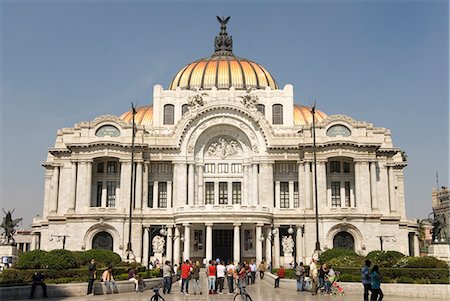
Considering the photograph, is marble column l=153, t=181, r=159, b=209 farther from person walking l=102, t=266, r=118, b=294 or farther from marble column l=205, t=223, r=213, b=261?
person walking l=102, t=266, r=118, b=294

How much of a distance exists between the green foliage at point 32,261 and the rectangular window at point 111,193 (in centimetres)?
2744

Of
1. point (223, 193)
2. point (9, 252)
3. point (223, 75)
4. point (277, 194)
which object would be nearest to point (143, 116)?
point (223, 75)

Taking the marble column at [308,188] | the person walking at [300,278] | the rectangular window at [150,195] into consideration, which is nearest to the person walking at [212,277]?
the person walking at [300,278]

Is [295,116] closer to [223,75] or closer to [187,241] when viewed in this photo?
[223,75]

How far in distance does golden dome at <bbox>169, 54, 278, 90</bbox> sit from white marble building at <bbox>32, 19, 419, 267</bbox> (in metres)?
7.09

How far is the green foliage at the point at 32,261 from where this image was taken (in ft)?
125

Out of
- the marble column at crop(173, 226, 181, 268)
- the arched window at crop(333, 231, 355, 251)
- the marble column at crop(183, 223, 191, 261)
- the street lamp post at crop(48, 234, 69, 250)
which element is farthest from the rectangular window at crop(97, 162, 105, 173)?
the arched window at crop(333, 231, 355, 251)

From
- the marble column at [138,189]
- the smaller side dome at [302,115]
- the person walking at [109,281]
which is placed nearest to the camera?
the person walking at [109,281]

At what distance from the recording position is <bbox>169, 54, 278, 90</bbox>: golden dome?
7944 centimetres

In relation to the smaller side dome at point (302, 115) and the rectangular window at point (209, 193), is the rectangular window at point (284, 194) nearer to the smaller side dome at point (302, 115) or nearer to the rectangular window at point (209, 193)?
the rectangular window at point (209, 193)

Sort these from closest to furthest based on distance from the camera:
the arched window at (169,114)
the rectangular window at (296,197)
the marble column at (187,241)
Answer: the marble column at (187,241) → the rectangular window at (296,197) → the arched window at (169,114)

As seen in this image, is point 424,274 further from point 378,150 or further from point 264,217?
point 378,150

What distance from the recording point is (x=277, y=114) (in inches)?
3024

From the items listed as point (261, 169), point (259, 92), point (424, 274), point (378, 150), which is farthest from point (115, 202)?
point (424, 274)
